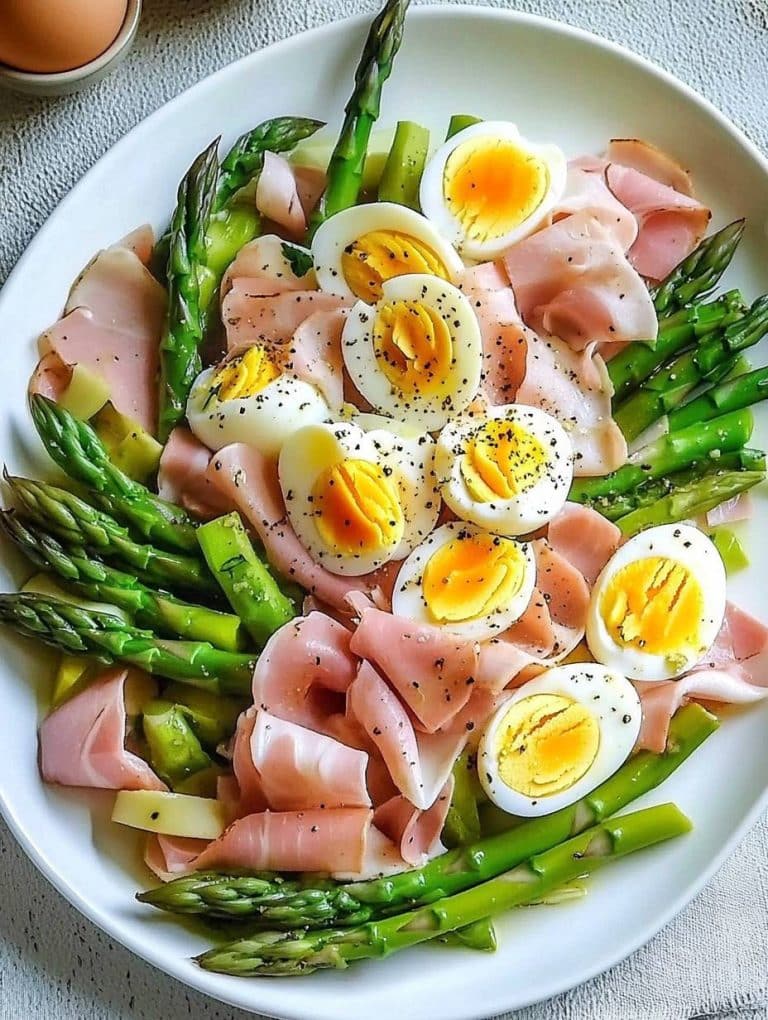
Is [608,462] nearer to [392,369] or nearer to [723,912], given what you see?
[392,369]

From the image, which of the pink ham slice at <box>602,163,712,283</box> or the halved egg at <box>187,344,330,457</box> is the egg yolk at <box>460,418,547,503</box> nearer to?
the halved egg at <box>187,344,330,457</box>

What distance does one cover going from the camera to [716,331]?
8.89ft

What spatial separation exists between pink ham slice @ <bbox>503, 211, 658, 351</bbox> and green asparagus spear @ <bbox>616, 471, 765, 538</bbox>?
0.34m

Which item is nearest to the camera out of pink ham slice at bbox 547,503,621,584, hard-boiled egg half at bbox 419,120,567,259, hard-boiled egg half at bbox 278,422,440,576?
hard-boiled egg half at bbox 278,422,440,576

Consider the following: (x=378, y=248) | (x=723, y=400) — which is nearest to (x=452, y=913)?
(x=723, y=400)

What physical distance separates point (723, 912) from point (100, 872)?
1338 mm

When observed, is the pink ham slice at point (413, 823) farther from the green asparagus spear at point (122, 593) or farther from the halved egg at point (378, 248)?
the halved egg at point (378, 248)

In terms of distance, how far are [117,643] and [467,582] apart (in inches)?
27.6

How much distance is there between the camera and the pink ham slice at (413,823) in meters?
2.36

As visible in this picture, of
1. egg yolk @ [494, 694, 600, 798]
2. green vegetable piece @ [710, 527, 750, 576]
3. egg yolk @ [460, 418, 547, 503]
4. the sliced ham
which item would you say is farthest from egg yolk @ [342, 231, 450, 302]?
egg yolk @ [494, 694, 600, 798]

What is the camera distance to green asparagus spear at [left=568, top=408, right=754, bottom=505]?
2.61m

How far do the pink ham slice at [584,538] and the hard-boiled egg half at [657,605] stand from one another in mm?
37

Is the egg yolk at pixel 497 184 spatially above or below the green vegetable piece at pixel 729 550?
above

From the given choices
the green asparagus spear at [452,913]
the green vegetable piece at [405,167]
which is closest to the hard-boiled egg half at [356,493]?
the green vegetable piece at [405,167]
